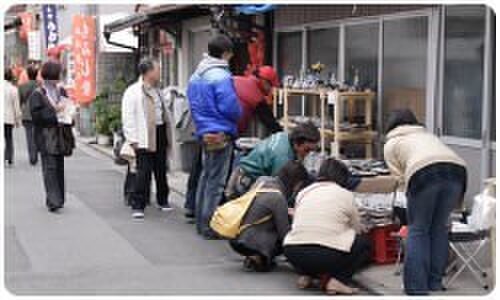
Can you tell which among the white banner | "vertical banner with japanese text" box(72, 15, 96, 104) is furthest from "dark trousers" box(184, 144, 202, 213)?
the white banner

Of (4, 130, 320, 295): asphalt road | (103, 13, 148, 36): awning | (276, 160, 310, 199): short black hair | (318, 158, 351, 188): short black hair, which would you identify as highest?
(103, 13, 148, 36): awning

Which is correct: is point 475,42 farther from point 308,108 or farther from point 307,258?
point 308,108

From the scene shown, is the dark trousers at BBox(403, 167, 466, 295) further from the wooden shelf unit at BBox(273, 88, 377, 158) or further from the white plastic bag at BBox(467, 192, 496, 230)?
the wooden shelf unit at BBox(273, 88, 377, 158)

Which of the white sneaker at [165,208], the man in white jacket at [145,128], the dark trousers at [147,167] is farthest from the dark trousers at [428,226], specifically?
the white sneaker at [165,208]

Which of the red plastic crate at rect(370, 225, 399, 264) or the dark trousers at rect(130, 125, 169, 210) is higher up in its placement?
the dark trousers at rect(130, 125, 169, 210)

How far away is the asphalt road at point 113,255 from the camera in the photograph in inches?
266

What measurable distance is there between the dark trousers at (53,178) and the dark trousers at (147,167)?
0.89 meters

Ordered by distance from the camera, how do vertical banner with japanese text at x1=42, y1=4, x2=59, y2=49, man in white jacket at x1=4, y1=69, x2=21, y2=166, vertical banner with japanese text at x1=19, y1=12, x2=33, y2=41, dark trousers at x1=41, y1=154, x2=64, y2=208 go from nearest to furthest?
dark trousers at x1=41, y1=154, x2=64, y2=208, man in white jacket at x1=4, y1=69, x2=21, y2=166, vertical banner with japanese text at x1=42, y1=4, x2=59, y2=49, vertical banner with japanese text at x1=19, y1=12, x2=33, y2=41

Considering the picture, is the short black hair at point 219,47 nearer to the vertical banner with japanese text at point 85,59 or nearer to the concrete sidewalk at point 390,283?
the concrete sidewalk at point 390,283

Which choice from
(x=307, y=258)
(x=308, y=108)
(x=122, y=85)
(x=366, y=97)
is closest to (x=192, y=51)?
(x=122, y=85)

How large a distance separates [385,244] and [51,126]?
438cm

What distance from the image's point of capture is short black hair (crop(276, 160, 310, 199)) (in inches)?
291

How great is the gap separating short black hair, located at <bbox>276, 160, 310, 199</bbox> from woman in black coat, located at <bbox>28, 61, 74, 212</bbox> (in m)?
3.42

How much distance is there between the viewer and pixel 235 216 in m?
7.20
